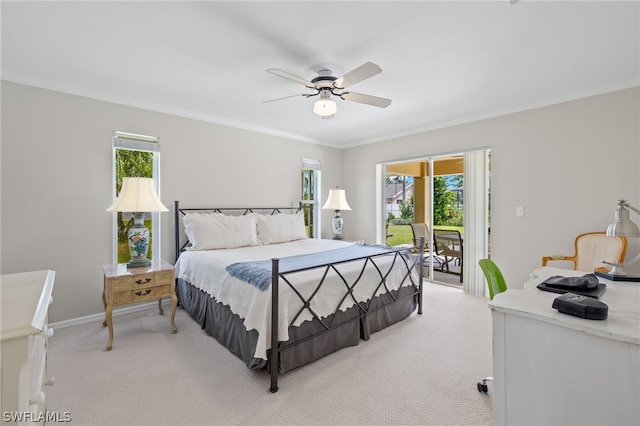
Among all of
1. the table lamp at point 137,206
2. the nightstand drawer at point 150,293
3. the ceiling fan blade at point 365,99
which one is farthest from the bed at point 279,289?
the ceiling fan blade at point 365,99

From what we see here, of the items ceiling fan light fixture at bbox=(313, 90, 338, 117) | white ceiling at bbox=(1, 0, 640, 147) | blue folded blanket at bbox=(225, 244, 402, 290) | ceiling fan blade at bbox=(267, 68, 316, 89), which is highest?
white ceiling at bbox=(1, 0, 640, 147)

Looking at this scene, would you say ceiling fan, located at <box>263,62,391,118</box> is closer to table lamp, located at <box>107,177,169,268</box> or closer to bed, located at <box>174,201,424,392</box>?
bed, located at <box>174,201,424,392</box>

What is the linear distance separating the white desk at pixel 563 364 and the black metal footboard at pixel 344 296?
1286 mm

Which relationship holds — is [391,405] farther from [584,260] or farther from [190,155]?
[190,155]

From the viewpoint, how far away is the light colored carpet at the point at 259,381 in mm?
1759

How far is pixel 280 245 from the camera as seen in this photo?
152 inches

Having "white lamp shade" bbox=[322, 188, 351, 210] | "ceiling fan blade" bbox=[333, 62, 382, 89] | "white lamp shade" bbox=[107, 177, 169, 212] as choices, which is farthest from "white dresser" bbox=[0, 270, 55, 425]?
"white lamp shade" bbox=[322, 188, 351, 210]

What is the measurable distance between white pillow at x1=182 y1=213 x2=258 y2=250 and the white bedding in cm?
13

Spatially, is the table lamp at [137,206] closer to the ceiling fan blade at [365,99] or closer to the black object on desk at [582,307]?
the ceiling fan blade at [365,99]

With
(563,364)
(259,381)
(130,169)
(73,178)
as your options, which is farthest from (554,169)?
(73,178)

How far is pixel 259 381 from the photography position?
6.89 feet

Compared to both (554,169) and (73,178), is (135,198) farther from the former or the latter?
(554,169)

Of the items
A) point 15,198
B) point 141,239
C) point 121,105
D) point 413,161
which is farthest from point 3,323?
point 413,161

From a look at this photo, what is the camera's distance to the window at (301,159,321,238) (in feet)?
17.4
